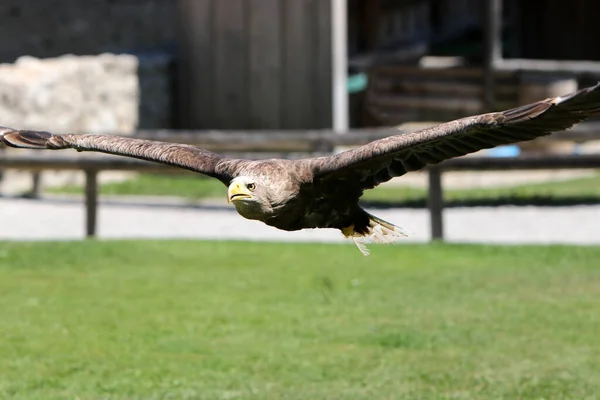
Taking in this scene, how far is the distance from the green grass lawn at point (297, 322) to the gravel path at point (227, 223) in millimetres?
1913

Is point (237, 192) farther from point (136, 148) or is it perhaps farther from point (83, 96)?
point (83, 96)

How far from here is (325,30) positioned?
17.9 m

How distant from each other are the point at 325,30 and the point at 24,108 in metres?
4.66

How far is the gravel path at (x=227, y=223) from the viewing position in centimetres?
1349

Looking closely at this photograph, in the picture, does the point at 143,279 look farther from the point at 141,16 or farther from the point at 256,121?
the point at 141,16

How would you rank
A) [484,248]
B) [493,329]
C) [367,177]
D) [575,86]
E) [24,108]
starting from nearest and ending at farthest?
[367,177] → [493,329] → [484,248] → [24,108] → [575,86]

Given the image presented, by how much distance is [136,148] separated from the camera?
675 cm

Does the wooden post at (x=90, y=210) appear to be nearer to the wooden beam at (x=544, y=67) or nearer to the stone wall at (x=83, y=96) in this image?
the stone wall at (x=83, y=96)

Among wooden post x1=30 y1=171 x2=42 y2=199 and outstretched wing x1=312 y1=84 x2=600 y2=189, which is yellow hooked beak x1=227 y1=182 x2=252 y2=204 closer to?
outstretched wing x1=312 y1=84 x2=600 y2=189

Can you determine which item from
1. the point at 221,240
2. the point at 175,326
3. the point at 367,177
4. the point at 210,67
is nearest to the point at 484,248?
the point at 221,240

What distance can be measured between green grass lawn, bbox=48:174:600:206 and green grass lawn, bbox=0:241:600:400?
4.68 m

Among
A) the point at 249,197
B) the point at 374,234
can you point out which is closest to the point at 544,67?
the point at 374,234

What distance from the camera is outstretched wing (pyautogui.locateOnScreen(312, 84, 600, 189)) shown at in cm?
558

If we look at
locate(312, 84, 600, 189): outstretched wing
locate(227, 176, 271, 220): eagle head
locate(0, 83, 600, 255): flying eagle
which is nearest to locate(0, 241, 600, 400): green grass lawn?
locate(0, 83, 600, 255): flying eagle
